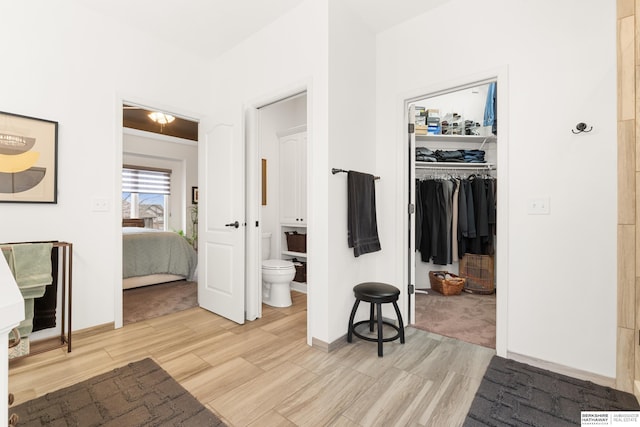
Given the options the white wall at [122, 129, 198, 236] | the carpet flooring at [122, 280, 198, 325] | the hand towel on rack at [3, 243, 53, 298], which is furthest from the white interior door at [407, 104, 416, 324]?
the white wall at [122, 129, 198, 236]

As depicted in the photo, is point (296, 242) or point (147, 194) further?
point (147, 194)

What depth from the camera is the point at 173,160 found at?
20.6 ft

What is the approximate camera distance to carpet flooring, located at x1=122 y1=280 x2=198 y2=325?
3.00 metres

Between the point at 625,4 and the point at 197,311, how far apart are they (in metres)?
3.58

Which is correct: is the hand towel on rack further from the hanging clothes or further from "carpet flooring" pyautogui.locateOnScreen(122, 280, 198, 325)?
the hanging clothes

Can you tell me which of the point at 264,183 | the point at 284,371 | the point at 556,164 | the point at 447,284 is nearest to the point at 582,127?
the point at 556,164

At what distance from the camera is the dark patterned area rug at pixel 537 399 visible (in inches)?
59.3

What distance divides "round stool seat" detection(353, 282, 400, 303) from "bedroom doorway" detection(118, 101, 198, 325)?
2.36 m

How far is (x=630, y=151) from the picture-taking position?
1108 millimetres

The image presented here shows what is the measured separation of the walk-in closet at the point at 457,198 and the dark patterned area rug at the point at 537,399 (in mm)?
1417

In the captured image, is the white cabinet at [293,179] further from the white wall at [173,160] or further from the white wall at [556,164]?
the white wall at [173,160]

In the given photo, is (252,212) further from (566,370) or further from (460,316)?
(566,370)

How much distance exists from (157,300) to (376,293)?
259 centimetres

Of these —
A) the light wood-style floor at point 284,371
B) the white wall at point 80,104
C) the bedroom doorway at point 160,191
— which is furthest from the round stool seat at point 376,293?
the bedroom doorway at point 160,191
